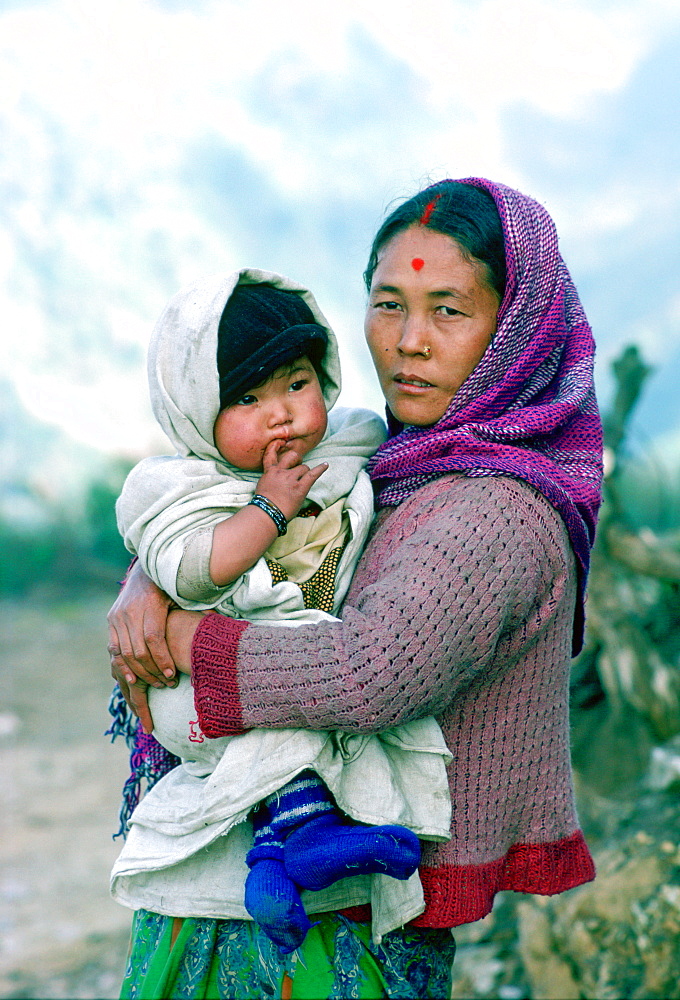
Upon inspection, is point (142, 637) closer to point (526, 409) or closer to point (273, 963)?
point (273, 963)

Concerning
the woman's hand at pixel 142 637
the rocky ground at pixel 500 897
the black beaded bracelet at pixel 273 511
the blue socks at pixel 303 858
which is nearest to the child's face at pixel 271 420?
the black beaded bracelet at pixel 273 511

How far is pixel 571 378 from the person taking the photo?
186cm

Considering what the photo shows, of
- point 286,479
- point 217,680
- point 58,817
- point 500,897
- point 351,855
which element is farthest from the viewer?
point 58,817

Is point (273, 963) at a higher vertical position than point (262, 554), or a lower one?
lower

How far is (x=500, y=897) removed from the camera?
3602 mm

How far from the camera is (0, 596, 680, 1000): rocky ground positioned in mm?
2809

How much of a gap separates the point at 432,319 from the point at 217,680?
2.67 ft

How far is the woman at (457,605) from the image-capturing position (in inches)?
58.8

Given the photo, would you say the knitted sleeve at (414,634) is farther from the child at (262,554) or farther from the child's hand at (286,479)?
the child's hand at (286,479)

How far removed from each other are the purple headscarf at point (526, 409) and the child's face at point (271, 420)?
19 centimetres

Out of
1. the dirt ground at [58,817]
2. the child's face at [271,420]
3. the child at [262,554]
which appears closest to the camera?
the child at [262,554]

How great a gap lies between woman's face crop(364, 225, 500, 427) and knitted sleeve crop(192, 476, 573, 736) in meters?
0.29

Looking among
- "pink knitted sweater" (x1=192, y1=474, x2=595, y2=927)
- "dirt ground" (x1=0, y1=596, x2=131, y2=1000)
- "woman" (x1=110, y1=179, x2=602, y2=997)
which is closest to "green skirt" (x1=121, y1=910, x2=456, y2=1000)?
Answer: "woman" (x1=110, y1=179, x2=602, y2=997)

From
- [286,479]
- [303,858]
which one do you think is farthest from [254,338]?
[303,858]
